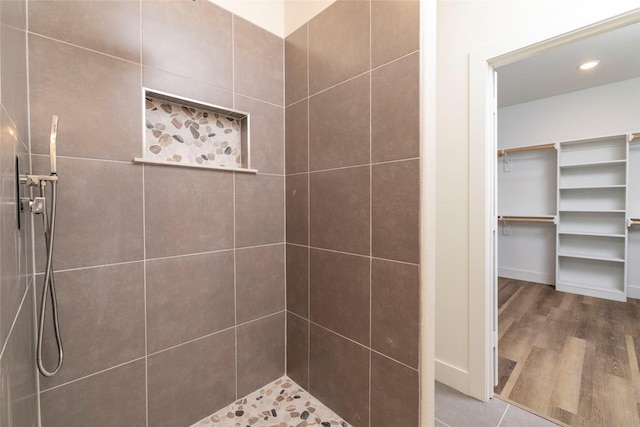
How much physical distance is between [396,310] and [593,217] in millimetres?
→ 4064

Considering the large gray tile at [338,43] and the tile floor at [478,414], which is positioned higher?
the large gray tile at [338,43]

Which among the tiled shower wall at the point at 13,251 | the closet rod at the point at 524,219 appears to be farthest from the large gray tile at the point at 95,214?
the closet rod at the point at 524,219

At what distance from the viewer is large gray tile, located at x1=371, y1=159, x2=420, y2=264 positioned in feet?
3.65

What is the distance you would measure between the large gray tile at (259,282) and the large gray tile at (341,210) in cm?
30

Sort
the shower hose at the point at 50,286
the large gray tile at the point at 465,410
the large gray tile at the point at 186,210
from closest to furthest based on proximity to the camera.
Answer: the shower hose at the point at 50,286
the large gray tile at the point at 186,210
the large gray tile at the point at 465,410

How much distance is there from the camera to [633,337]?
234 centimetres

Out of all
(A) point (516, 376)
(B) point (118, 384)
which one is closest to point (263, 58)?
(B) point (118, 384)

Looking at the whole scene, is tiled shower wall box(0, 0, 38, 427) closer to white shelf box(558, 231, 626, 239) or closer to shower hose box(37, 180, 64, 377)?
shower hose box(37, 180, 64, 377)

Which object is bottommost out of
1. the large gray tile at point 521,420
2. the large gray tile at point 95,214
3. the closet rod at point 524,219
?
the large gray tile at point 521,420

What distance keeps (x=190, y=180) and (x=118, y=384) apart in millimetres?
938

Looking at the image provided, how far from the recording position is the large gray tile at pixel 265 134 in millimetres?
1543

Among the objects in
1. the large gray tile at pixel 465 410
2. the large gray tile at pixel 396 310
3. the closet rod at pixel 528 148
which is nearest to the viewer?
the large gray tile at pixel 396 310

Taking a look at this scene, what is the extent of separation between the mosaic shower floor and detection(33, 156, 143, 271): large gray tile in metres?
0.96

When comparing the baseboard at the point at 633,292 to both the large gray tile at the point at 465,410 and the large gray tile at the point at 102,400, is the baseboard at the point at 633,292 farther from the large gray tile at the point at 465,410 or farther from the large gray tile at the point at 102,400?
the large gray tile at the point at 102,400
